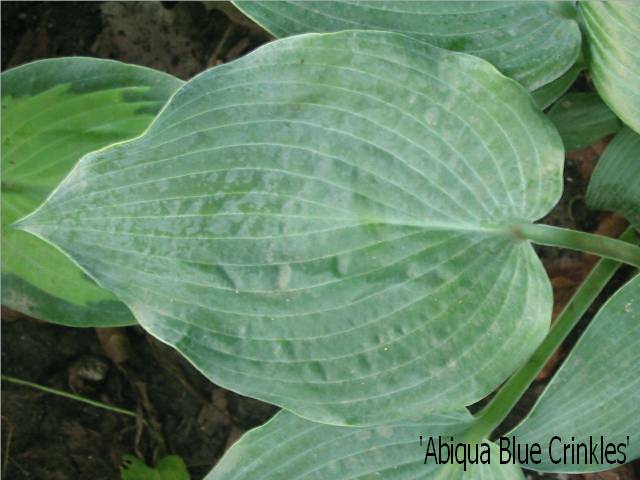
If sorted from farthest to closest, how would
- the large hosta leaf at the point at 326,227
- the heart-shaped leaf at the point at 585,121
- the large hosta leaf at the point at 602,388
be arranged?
1. the heart-shaped leaf at the point at 585,121
2. the large hosta leaf at the point at 602,388
3. the large hosta leaf at the point at 326,227

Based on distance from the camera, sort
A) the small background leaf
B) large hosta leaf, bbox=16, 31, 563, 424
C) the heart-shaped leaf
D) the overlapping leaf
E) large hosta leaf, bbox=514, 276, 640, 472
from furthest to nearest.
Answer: the small background leaf
the heart-shaped leaf
the overlapping leaf
large hosta leaf, bbox=514, 276, 640, 472
large hosta leaf, bbox=16, 31, 563, 424

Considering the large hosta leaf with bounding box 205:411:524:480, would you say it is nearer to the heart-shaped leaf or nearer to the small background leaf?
the small background leaf

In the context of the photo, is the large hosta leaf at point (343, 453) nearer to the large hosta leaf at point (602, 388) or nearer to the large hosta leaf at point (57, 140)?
the large hosta leaf at point (602, 388)

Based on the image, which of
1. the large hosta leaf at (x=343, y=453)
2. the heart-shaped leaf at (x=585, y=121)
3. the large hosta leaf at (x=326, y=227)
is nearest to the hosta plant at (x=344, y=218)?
the large hosta leaf at (x=326, y=227)

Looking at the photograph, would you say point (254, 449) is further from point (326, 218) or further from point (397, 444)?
point (326, 218)

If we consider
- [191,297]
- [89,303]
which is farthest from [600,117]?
[89,303]

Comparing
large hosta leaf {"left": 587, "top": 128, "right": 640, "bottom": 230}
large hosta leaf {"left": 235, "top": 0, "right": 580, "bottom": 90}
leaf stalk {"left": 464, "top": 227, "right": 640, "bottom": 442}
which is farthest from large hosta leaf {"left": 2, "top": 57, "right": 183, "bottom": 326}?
large hosta leaf {"left": 587, "top": 128, "right": 640, "bottom": 230}
